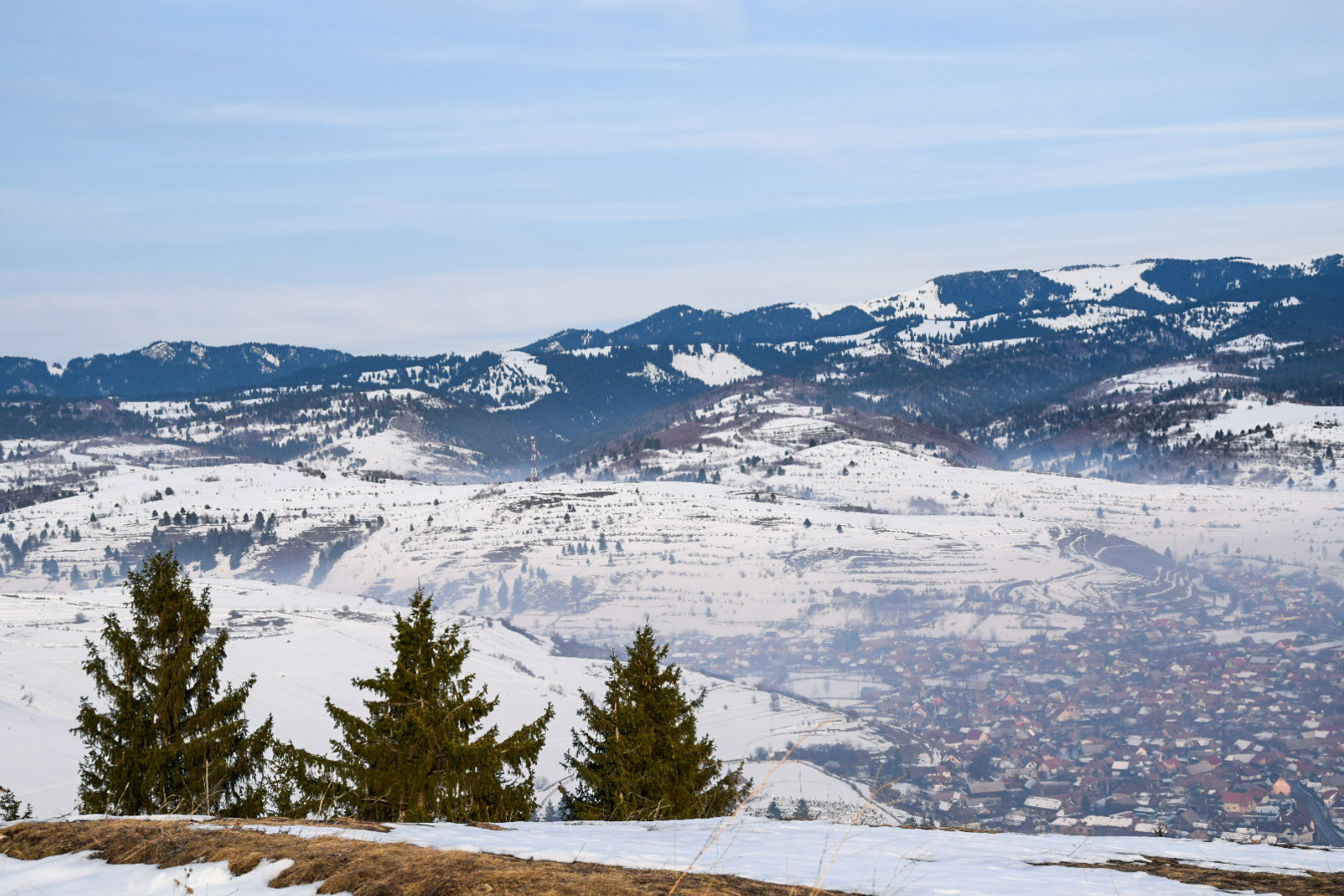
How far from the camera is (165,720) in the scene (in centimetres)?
1661

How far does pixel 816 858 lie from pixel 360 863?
340 cm

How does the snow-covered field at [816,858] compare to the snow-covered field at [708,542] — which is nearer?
the snow-covered field at [816,858]

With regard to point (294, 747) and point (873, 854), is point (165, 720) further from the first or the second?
point (873, 854)

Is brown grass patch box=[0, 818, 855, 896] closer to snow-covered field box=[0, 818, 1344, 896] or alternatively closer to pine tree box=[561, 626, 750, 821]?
snow-covered field box=[0, 818, 1344, 896]

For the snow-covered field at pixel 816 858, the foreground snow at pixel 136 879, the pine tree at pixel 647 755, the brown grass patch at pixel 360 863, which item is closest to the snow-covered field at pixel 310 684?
the pine tree at pixel 647 755

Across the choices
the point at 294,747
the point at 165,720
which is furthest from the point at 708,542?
the point at 165,720

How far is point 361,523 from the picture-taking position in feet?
522

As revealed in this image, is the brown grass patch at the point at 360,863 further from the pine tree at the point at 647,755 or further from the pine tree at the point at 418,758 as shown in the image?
the pine tree at the point at 647,755

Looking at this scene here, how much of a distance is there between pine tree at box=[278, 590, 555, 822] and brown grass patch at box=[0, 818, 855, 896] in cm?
745

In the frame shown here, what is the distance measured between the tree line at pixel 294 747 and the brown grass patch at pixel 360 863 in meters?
6.97

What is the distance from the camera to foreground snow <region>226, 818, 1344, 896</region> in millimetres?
6836

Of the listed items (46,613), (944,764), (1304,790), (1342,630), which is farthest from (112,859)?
(1342,630)

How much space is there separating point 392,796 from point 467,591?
361 ft

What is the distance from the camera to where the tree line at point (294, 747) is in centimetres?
1564
